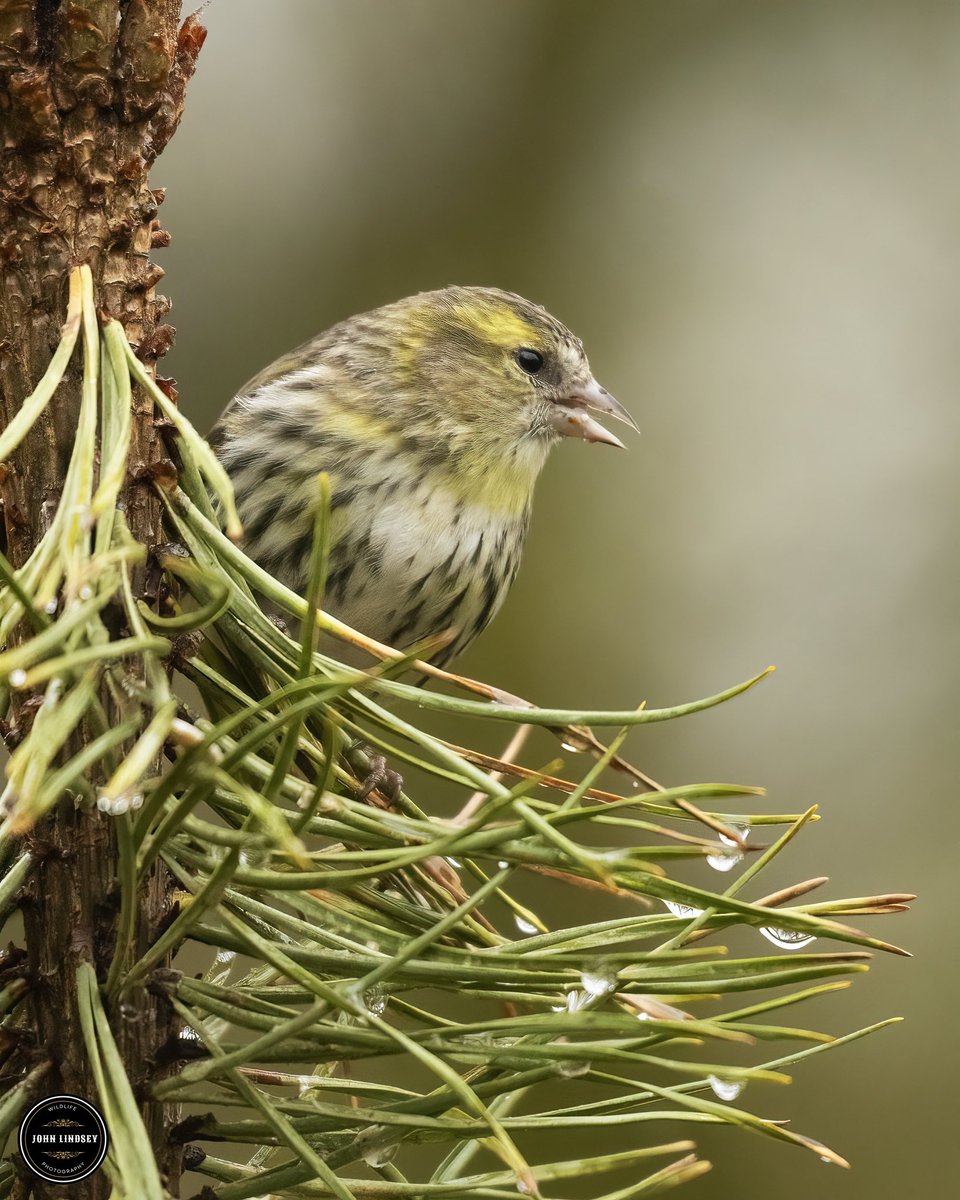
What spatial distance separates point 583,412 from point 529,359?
0.40 ft

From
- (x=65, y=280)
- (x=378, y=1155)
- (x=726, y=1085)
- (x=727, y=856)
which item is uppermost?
(x=65, y=280)

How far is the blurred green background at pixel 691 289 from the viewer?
2832mm

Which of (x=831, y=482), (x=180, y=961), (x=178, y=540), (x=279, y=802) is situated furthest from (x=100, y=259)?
(x=831, y=482)

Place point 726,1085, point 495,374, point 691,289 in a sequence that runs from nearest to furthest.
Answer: point 726,1085 < point 495,374 < point 691,289

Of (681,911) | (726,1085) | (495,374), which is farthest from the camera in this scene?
(495,374)

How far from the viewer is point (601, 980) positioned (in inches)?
29.1

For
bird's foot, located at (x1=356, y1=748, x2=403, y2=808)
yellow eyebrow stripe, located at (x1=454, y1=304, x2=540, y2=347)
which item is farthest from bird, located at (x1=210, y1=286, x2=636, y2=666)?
bird's foot, located at (x1=356, y1=748, x2=403, y2=808)

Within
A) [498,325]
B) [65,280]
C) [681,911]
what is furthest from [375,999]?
[498,325]

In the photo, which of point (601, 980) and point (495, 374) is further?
point (495, 374)

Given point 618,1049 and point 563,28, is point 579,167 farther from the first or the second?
point 618,1049

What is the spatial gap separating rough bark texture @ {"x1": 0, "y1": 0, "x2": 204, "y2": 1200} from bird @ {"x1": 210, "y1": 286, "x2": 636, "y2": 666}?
30.6 inches

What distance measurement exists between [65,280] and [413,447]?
1075 millimetres

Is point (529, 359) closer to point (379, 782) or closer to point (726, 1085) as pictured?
point (379, 782)

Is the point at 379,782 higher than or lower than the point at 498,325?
lower
